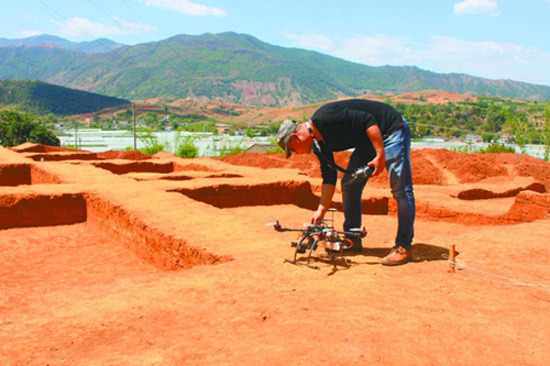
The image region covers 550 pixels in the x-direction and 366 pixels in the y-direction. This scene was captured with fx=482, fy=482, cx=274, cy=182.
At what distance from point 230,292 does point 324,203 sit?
4.02 ft

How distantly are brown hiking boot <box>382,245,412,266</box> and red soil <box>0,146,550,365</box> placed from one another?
8 cm

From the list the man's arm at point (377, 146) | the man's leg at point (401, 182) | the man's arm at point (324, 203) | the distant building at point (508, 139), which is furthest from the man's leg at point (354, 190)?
the distant building at point (508, 139)

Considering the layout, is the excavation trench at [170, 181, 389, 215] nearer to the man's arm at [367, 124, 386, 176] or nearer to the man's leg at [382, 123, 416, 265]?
the man's leg at [382, 123, 416, 265]

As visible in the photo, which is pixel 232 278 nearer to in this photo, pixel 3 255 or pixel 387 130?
pixel 387 130

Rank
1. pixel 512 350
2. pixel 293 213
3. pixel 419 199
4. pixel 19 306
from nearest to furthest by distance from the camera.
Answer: pixel 512 350
pixel 19 306
pixel 293 213
pixel 419 199

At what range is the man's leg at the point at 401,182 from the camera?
3924 mm

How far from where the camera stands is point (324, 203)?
13.5 feet

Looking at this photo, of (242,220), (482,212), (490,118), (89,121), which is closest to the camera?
(242,220)

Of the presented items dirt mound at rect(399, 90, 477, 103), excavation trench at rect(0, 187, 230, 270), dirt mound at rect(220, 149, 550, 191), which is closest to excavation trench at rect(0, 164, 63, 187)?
excavation trench at rect(0, 187, 230, 270)

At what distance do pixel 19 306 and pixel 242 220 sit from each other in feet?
8.07

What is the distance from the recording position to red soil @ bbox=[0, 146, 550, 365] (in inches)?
97.0

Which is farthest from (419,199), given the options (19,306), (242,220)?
(19,306)

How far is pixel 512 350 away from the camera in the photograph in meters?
2.48

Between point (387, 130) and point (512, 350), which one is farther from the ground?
point (387, 130)
